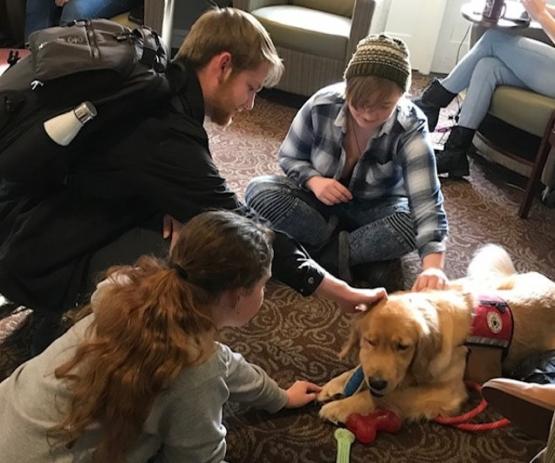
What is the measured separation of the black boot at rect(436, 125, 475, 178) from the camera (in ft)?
10.8

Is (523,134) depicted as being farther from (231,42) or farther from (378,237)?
(231,42)

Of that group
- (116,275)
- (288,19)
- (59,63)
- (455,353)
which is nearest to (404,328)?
(455,353)

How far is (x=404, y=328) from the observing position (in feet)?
5.62

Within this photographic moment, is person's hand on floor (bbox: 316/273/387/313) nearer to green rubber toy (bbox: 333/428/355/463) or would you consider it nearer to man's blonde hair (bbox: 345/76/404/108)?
green rubber toy (bbox: 333/428/355/463)

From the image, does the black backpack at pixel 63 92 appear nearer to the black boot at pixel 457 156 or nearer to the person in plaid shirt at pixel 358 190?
the person in plaid shirt at pixel 358 190

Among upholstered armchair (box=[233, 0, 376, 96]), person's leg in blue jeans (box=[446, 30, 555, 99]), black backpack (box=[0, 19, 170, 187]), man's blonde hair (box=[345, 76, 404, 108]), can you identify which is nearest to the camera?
black backpack (box=[0, 19, 170, 187])

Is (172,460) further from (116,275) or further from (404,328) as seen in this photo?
(404,328)

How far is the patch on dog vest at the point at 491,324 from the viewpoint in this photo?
187 centimetres

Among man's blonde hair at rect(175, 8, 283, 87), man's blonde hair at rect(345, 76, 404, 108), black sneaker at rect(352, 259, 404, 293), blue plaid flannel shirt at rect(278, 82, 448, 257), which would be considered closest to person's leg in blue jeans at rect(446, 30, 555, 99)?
blue plaid flannel shirt at rect(278, 82, 448, 257)

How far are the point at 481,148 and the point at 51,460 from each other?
114 inches

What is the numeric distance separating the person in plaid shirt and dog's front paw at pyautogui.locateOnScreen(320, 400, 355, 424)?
20.7 inches

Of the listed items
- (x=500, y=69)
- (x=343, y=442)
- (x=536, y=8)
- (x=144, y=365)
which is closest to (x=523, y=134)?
(x=500, y=69)

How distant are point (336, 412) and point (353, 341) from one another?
8.2 inches

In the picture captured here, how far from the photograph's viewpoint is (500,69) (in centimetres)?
326
